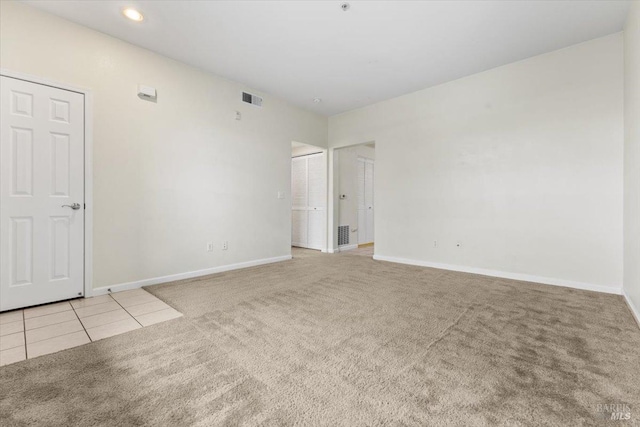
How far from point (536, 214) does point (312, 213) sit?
4.16m

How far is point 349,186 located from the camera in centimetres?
640

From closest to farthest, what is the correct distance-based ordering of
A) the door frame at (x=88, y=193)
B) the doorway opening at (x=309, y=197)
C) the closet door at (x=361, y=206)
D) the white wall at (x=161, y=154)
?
the white wall at (x=161, y=154), the door frame at (x=88, y=193), the doorway opening at (x=309, y=197), the closet door at (x=361, y=206)

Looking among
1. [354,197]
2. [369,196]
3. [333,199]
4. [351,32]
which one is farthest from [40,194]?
[369,196]

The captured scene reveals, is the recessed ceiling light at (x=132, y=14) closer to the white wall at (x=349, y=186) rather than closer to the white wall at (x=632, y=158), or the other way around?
the white wall at (x=349, y=186)

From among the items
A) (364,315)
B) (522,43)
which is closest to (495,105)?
(522,43)

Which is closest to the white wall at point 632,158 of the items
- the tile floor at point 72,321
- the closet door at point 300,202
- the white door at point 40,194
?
the tile floor at point 72,321

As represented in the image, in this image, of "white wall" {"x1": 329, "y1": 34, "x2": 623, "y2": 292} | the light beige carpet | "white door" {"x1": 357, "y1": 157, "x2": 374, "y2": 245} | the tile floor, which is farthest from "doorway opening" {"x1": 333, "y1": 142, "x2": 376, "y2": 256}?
the tile floor

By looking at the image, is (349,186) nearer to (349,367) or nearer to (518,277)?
(518,277)

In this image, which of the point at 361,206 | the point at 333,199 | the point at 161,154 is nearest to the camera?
the point at 161,154

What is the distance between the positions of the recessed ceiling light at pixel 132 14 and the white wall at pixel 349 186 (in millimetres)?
3948

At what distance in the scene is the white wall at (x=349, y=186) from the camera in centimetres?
613

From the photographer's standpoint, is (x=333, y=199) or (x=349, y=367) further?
(x=333, y=199)

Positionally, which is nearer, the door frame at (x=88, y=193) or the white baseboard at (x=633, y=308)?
the white baseboard at (x=633, y=308)

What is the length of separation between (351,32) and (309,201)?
12.8 feet
